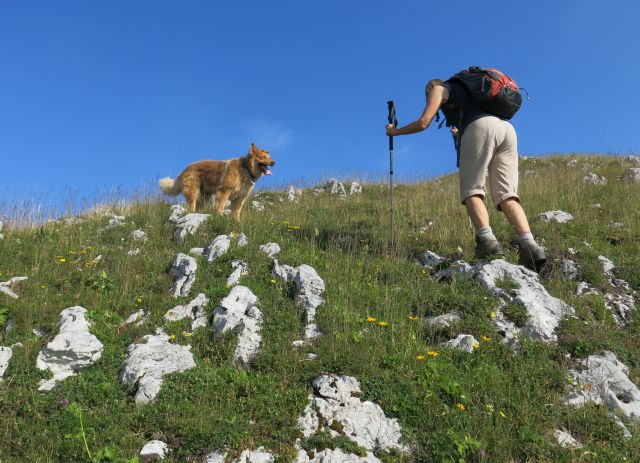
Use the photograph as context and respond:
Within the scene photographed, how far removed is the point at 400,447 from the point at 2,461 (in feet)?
8.72

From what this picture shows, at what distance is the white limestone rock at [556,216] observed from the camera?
268 inches

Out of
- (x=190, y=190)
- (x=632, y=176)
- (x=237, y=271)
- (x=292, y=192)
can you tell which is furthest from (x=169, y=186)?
(x=632, y=176)

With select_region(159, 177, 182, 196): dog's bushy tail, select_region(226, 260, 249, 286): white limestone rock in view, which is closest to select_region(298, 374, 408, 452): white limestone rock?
select_region(226, 260, 249, 286): white limestone rock

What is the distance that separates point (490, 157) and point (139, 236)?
5.30 metres

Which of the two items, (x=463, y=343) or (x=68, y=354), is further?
(x=463, y=343)

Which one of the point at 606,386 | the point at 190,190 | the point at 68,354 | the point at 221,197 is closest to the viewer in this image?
the point at 606,386

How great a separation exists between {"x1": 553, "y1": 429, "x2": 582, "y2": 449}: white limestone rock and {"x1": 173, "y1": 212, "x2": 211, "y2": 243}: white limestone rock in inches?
215

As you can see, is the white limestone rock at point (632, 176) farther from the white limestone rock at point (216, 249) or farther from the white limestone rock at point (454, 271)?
the white limestone rock at point (216, 249)

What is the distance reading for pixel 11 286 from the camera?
5.05 meters

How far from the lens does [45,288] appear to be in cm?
507

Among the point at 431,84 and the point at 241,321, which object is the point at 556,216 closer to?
the point at 431,84

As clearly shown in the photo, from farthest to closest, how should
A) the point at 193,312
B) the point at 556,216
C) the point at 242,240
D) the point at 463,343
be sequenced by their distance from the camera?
1. the point at 556,216
2. the point at 242,240
3. the point at 193,312
4. the point at 463,343

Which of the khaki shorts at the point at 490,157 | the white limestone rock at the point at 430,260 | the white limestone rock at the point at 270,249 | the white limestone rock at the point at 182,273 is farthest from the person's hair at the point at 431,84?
the white limestone rock at the point at 182,273

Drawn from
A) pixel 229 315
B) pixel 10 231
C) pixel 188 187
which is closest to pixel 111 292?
pixel 229 315
